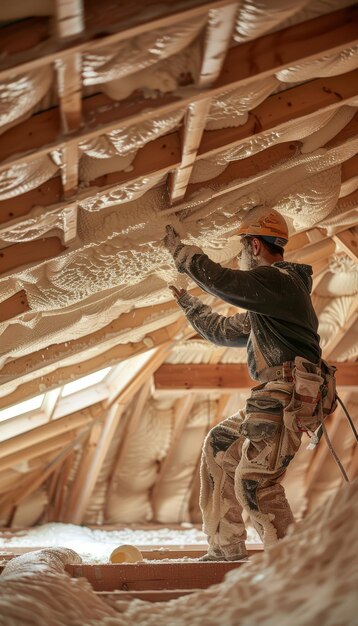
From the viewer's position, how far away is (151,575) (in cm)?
298

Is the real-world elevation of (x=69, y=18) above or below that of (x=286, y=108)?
above

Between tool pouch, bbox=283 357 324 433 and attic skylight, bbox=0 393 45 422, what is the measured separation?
10.3 ft

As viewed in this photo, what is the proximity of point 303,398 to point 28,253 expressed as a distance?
1.21 m

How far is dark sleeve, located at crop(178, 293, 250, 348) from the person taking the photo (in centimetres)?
379

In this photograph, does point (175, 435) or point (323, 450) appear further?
point (323, 450)

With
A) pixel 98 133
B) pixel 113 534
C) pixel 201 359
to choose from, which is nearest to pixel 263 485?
pixel 98 133

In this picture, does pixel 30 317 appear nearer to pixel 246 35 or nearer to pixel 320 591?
pixel 246 35

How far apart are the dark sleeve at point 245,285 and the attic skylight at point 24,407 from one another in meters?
3.05

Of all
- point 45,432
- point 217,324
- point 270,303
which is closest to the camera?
point 270,303

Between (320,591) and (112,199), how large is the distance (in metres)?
1.96

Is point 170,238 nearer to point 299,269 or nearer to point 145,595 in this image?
point 299,269

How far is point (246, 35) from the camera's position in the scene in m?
2.69

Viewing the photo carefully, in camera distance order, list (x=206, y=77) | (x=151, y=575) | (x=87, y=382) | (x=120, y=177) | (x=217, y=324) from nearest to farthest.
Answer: (x=206, y=77) < (x=151, y=575) < (x=120, y=177) < (x=217, y=324) < (x=87, y=382)

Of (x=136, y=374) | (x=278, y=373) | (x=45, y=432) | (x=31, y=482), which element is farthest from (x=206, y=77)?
(x=31, y=482)
